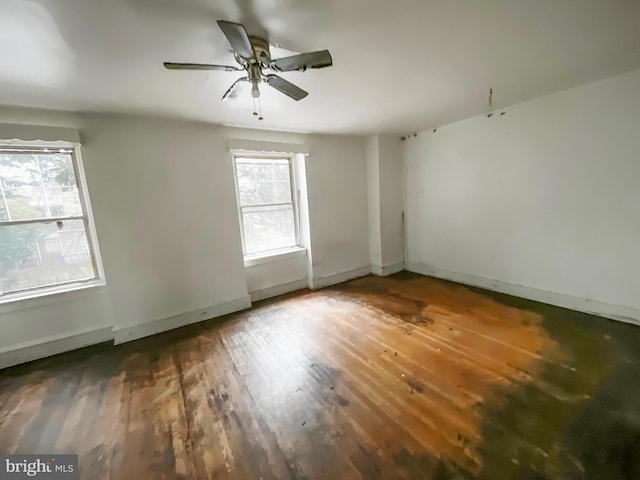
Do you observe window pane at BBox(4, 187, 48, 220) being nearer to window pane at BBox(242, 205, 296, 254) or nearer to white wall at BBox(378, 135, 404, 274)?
window pane at BBox(242, 205, 296, 254)

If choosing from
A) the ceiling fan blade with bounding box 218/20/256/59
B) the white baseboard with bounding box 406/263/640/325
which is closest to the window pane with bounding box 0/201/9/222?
the ceiling fan blade with bounding box 218/20/256/59

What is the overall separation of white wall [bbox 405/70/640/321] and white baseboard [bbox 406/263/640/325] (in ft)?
0.04

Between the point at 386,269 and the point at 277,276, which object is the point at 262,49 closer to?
the point at 277,276

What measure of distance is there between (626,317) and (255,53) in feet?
13.2

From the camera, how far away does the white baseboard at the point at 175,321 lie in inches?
113

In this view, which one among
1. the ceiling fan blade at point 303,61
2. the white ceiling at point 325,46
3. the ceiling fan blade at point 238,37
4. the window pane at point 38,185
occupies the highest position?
the white ceiling at point 325,46

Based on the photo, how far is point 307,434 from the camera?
161cm

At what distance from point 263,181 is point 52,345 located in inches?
115

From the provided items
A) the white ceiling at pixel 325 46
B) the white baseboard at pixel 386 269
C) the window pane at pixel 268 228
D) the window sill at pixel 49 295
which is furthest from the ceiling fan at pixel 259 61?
the white baseboard at pixel 386 269

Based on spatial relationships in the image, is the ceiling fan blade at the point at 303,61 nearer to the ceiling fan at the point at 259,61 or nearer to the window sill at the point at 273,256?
the ceiling fan at the point at 259,61

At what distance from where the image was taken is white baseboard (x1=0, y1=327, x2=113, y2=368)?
8.27ft

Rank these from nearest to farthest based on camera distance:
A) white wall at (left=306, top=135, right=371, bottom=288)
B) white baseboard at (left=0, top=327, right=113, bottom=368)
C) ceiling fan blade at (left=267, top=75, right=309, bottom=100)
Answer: ceiling fan blade at (left=267, top=75, right=309, bottom=100) → white baseboard at (left=0, top=327, right=113, bottom=368) → white wall at (left=306, top=135, right=371, bottom=288)

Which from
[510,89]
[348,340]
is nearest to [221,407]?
[348,340]

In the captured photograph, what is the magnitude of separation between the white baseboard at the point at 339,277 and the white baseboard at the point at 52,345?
2.63 meters
